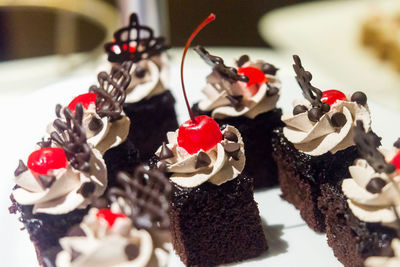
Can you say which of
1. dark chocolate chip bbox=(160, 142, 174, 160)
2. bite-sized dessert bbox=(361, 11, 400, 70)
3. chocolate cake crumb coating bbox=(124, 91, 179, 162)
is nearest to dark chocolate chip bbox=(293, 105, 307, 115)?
dark chocolate chip bbox=(160, 142, 174, 160)

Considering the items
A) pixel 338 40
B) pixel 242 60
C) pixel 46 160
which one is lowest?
pixel 338 40

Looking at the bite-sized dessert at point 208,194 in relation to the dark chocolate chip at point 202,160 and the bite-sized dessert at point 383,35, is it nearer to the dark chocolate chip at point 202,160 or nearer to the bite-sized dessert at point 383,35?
the dark chocolate chip at point 202,160

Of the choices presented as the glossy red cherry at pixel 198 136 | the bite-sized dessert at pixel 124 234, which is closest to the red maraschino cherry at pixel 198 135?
the glossy red cherry at pixel 198 136

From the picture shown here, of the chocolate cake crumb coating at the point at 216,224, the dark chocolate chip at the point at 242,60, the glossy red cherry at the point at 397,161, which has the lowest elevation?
the chocolate cake crumb coating at the point at 216,224

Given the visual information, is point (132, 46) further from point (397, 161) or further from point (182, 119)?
point (397, 161)

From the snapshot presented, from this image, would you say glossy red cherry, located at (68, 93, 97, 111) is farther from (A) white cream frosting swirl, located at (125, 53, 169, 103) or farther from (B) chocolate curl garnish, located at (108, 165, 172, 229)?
(B) chocolate curl garnish, located at (108, 165, 172, 229)

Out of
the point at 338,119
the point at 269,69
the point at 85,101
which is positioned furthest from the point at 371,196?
the point at 85,101
